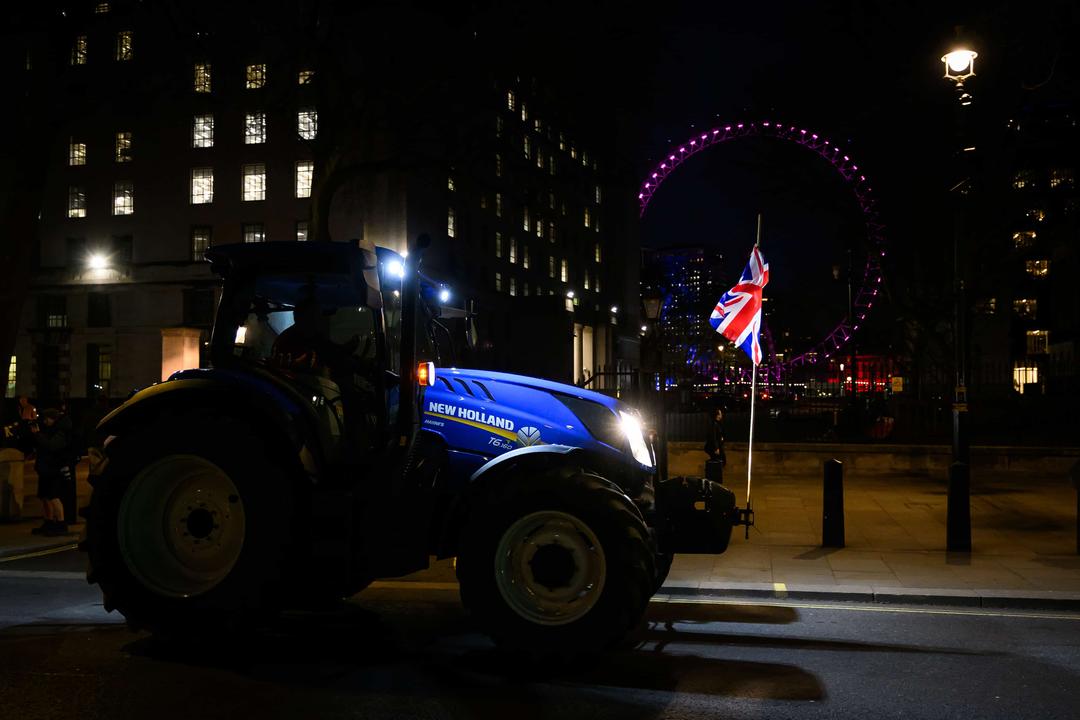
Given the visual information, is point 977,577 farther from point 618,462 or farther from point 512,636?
point 512,636

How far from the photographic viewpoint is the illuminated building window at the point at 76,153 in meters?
56.3

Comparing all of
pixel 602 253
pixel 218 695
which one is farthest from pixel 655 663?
pixel 602 253

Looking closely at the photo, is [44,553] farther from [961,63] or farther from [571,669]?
[961,63]

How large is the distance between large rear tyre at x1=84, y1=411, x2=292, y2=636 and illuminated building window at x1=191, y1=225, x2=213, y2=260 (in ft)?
168

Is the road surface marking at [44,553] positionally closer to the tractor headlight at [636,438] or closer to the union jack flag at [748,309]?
the tractor headlight at [636,438]

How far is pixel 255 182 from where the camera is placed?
5394 centimetres

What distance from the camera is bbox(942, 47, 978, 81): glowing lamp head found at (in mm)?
12352

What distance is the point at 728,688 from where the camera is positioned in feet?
19.9

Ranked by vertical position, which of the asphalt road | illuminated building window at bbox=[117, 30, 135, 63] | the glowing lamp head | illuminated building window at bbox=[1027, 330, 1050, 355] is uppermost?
illuminated building window at bbox=[117, 30, 135, 63]

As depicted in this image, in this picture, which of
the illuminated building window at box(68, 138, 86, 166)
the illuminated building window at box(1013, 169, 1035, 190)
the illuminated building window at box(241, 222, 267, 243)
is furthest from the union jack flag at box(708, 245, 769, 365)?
the illuminated building window at box(68, 138, 86, 166)

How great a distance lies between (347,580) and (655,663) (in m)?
2.26

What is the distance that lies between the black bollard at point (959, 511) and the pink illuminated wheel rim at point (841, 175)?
42.9 ft

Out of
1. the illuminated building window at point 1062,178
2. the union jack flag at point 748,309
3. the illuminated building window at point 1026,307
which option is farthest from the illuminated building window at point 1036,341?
the union jack flag at point 748,309

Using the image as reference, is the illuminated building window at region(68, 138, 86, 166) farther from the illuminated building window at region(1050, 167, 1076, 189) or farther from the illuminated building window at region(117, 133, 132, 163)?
the illuminated building window at region(1050, 167, 1076, 189)
